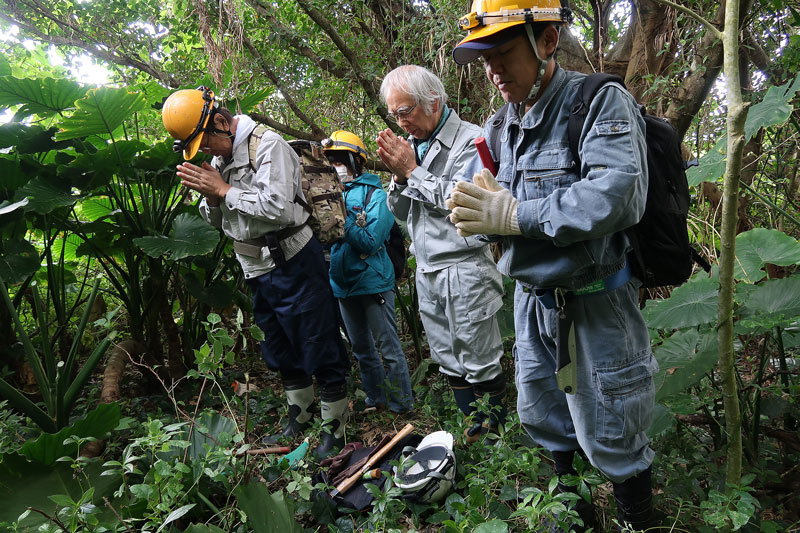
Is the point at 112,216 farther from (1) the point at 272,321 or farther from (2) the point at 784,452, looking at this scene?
(2) the point at 784,452

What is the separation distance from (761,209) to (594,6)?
1.90m

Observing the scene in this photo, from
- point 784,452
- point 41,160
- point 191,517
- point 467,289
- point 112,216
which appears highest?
point 41,160

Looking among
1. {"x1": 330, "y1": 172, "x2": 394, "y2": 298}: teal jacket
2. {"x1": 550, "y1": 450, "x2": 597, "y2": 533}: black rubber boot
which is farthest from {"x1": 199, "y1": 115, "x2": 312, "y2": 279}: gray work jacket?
{"x1": 550, "y1": 450, "x2": 597, "y2": 533}: black rubber boot

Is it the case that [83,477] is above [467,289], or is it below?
below

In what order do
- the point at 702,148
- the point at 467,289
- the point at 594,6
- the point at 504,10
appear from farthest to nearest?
the point at 702,148, the point at 594,6, the point at 467,289, the point at 504,10

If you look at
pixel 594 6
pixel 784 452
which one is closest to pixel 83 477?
pixel 784 452

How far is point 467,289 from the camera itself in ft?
7.48

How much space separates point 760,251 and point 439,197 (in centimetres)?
137

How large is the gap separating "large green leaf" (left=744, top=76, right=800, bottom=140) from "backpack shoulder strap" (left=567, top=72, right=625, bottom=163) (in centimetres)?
73

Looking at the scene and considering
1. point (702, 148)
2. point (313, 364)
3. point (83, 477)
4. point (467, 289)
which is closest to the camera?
point (83, 477)

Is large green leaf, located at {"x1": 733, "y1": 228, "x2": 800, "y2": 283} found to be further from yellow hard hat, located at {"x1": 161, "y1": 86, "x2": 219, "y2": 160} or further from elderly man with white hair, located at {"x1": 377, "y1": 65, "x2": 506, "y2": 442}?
yellow hard hat, located at {"x1": 161, "y1": 86, "x2": 219, "y2": 160}

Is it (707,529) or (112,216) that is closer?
(707,529)

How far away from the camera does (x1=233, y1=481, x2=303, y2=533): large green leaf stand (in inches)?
64.2

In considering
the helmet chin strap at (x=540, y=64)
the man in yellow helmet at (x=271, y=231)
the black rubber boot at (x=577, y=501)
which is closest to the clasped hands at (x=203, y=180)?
the man in yellow helmet at (x=271, y=231)
